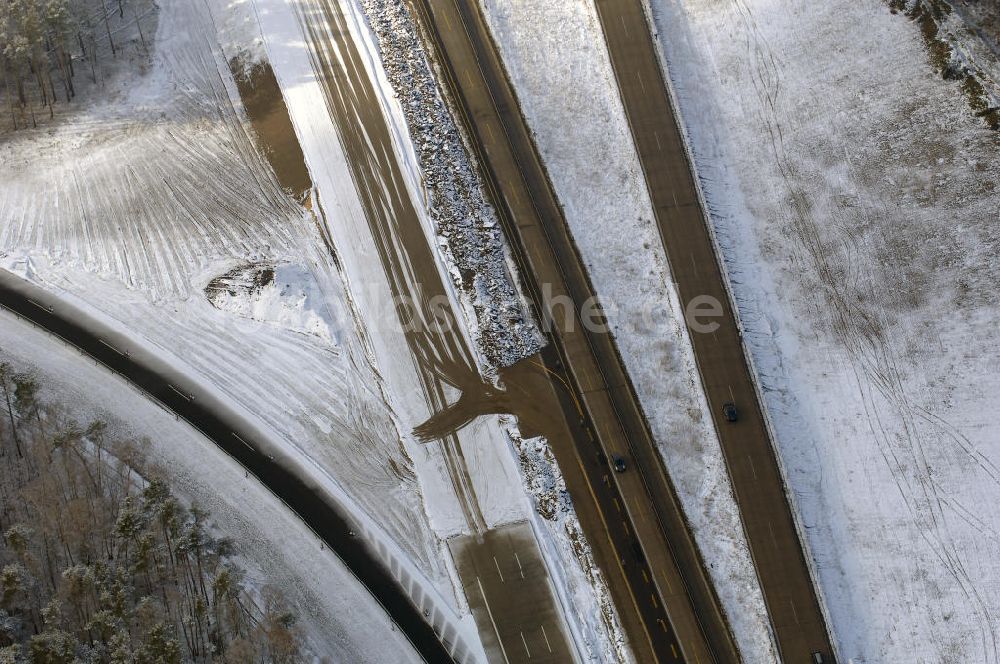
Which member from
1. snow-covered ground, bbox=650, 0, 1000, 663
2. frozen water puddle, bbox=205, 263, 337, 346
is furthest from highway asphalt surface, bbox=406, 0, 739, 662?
frozen water puddle, bbox=205, 263, 337, 346

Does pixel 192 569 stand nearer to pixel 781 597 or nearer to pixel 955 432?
pixel 781 597

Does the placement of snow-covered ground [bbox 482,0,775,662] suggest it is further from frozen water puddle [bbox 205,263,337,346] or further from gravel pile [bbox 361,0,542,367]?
frozen water puddle [bbox 205,263,337,346]

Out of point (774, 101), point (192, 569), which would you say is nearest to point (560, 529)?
point (192, 569)

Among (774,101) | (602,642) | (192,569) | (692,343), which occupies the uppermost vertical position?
(774,101)

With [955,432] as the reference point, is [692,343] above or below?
above

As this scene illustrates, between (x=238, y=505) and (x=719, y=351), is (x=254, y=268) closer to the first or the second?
(x=238, y=505)

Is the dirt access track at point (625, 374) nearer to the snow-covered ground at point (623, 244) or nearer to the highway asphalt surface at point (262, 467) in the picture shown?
the snow-covered ground at point (623, 244)
